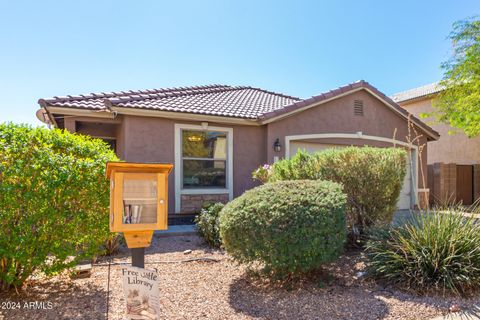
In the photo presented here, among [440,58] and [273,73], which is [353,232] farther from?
[440,58]

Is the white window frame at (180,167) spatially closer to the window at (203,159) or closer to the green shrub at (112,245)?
the window at (203,159)

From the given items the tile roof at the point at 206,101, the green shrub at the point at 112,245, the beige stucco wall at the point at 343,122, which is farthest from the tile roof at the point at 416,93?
the green shrub at the point at 112,245

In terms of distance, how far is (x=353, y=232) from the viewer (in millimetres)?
5605

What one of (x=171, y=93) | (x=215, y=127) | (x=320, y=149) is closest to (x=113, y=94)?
(x=171, y=93)

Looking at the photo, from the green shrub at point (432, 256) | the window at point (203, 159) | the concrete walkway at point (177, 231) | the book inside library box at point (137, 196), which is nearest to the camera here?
the book inside library box at point (137, 196)

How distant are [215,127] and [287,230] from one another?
19.2ft

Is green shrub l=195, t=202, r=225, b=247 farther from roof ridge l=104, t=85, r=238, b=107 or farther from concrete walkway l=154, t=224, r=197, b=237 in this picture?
roof ridge l=104, t=85, r=238, b=107

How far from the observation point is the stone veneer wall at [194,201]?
8633 millimetres

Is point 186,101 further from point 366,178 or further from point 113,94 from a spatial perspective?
point 366,178

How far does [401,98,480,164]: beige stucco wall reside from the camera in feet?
52.3

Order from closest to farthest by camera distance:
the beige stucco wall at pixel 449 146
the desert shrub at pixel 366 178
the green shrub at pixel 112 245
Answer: the desert shrub at pixel 366 178 → the green shrub at pixel 112 245 → the beige stucco wall at pixel 449 146

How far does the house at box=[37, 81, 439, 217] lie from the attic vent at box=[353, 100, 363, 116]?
1.4 inches

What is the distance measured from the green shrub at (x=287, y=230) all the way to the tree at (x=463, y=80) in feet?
32.2

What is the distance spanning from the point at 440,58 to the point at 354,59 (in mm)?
3855
